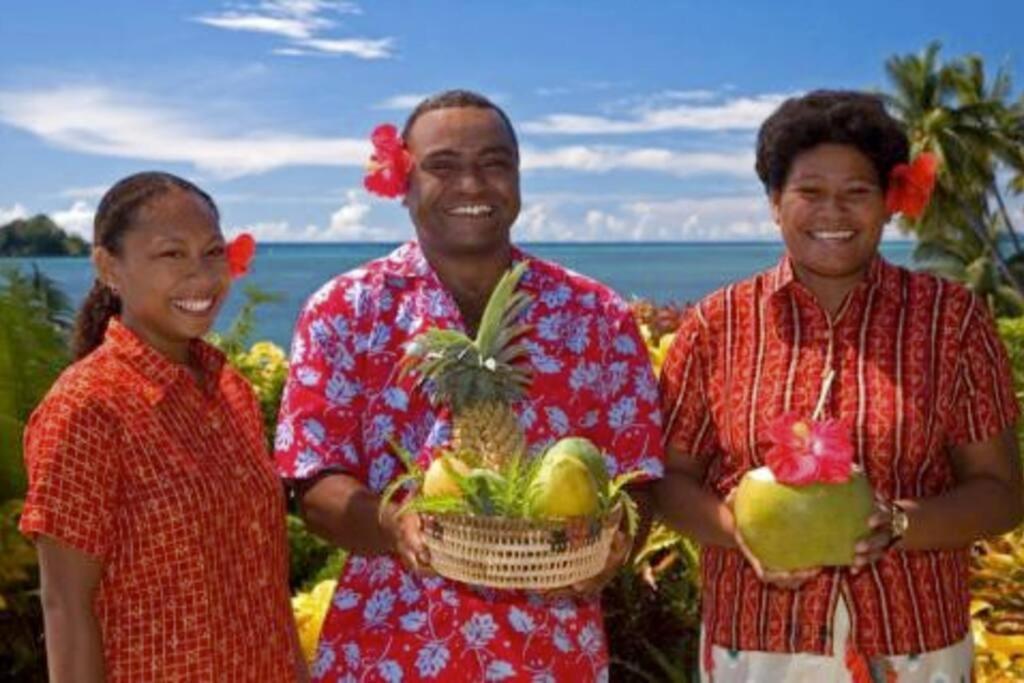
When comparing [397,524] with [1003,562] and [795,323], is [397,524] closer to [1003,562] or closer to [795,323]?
[795,323]

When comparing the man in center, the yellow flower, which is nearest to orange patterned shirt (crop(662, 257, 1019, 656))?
the man in center

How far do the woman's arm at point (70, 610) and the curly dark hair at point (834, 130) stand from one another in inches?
83.9

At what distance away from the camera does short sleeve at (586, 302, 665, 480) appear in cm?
415

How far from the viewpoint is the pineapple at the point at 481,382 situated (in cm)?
375

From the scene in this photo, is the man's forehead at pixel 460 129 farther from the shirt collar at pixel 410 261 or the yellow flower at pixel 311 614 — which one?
the yellow flower at pixel 311 614

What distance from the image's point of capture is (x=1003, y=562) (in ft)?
20.4

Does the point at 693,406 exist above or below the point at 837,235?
below

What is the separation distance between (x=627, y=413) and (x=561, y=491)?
0.69m

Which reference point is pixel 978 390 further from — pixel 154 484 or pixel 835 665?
pixel 154 484

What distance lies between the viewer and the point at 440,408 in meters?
4.12

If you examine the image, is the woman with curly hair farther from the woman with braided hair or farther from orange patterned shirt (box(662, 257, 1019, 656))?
the woman with braided hair

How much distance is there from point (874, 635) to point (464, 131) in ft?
5.94

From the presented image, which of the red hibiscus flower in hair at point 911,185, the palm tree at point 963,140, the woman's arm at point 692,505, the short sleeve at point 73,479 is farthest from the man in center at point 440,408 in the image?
the palm tree at point 963,140

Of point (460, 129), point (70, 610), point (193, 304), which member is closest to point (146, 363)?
point (193, 304)
